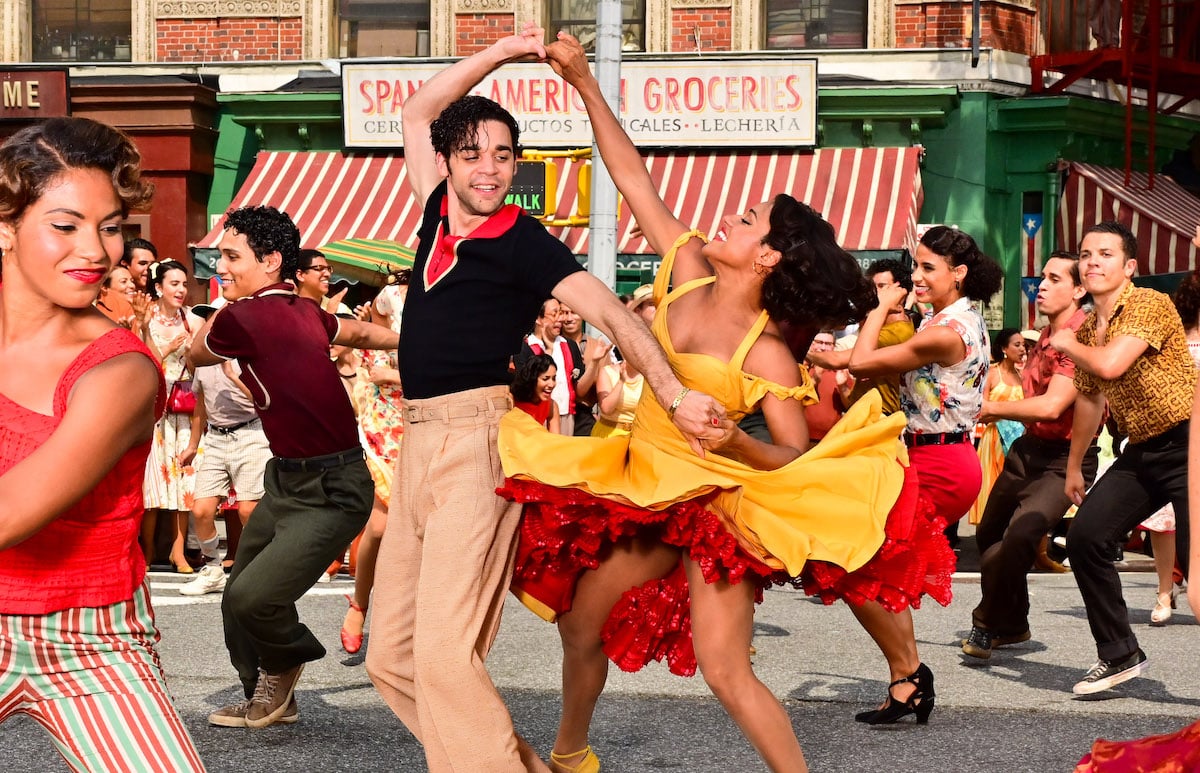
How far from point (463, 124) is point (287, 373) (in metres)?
1.91

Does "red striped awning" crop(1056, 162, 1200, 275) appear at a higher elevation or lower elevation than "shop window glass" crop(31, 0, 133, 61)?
lower

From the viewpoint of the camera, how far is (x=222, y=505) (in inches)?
425

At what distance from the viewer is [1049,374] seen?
941cm

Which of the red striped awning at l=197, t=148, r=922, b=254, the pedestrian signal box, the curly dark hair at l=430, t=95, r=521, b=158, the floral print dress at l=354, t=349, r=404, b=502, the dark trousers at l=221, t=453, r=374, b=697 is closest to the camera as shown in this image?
the curly dark hair at l=430, t=95, r=521, b=158

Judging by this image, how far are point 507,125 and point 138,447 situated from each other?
203cm

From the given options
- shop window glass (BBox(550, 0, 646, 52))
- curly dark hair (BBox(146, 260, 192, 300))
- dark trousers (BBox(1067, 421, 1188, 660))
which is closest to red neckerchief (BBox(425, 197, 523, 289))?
dark trousers (BBox(1067, 421, 1188, 660))

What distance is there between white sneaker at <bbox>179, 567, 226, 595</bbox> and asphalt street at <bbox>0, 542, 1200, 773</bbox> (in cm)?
63

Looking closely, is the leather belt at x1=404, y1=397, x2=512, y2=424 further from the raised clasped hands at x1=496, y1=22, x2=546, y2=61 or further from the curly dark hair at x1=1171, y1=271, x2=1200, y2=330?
the curly dark hair at x1=1171, y1=271, x2=1200, y2=330

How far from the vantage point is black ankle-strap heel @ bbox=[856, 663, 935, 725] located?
6.44m

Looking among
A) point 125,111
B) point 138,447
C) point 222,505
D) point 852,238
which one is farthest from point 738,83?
point 138,447

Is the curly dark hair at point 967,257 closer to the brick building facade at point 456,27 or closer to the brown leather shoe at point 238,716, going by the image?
the brown leather shoe at point 238,716

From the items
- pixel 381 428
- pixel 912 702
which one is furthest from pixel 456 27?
pixel 912 702

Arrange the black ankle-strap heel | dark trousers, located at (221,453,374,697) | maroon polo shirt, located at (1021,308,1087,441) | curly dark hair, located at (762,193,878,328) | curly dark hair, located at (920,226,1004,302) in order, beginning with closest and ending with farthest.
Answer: curly dark hair, located at (762,193,878,328) < dark trousers, located at (221,453,374,697) < the black ankle-strap heel < curly dark hair, located at (920,226,1004,302) < maroon polo shirt, located at (1021,308,1087,441)

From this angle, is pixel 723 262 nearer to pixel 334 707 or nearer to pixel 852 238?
pixel 334 707
